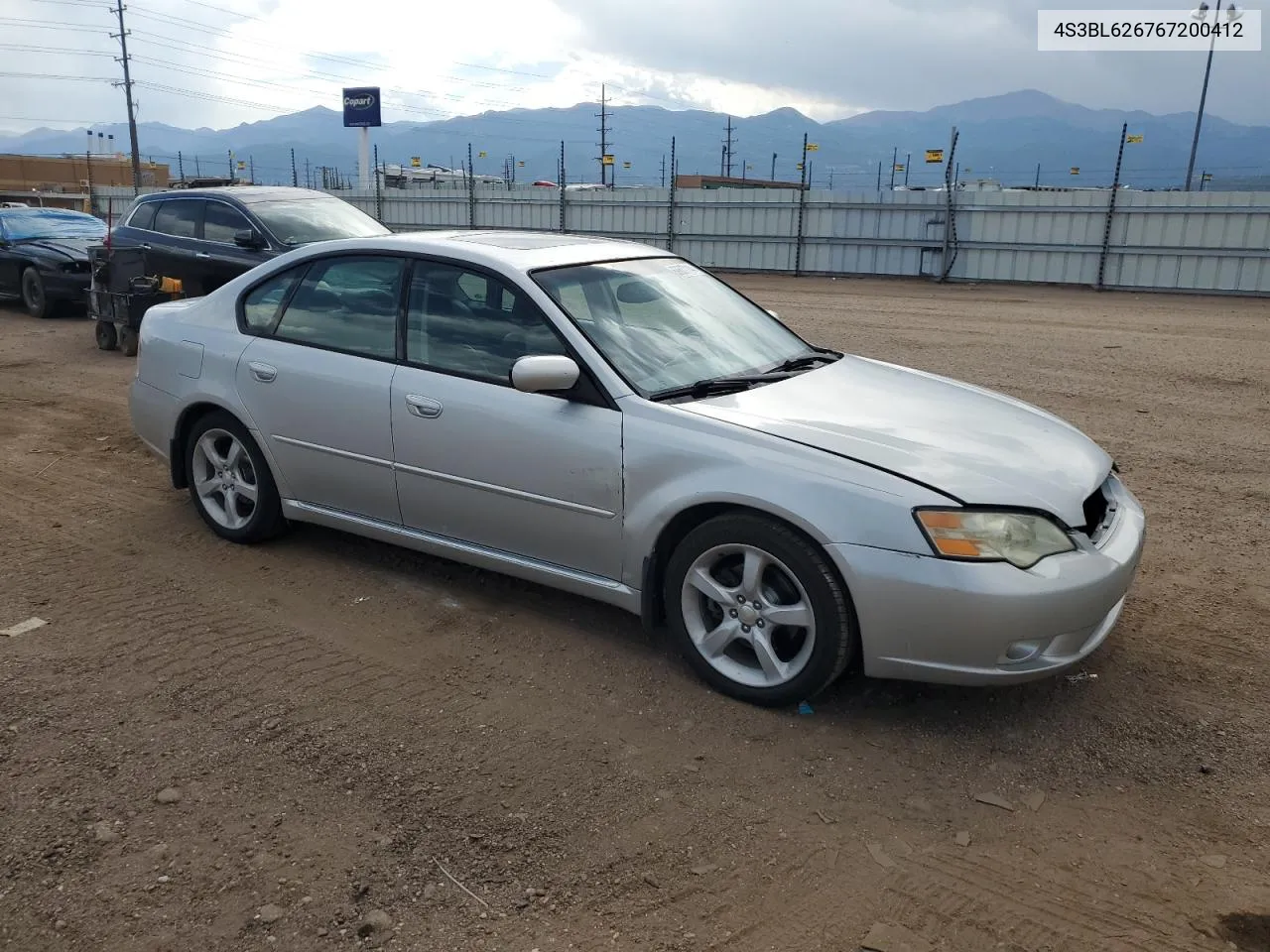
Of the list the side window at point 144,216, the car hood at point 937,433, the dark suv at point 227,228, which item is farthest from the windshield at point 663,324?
the side window at point 144,216

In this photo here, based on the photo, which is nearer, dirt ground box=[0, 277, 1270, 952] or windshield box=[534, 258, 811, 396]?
dirt ground box=[0, 277, 1270, 952]

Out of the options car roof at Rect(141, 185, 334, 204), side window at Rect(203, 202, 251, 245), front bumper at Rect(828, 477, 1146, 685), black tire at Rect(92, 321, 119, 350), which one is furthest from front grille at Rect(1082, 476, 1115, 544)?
black tire at Rect(92, 321, 119, 350)

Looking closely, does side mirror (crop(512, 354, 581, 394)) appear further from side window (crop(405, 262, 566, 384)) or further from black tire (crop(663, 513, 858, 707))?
black tire (crop(663, 513, 858, 707))

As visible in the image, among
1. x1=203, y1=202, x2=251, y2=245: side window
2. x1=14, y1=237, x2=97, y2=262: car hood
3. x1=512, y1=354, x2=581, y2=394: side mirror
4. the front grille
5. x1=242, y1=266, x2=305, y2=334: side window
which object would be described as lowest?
the front grille

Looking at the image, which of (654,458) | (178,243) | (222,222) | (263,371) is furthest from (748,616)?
(178,243)

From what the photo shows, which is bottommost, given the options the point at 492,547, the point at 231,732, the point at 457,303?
the point at 231,732

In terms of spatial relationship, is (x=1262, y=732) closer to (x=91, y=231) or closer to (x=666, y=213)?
(x=91, y=231)

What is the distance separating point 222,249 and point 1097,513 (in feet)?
30.9

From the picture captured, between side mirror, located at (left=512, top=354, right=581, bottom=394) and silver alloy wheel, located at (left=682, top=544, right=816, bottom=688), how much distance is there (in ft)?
2.71

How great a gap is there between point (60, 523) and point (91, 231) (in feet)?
35.7

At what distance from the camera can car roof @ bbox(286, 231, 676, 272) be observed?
4.33 m

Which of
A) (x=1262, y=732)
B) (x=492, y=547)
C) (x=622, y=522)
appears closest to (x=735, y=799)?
(x=622, y=522)

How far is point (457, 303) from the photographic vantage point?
432 centimetres

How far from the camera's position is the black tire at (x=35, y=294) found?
13.5 m
